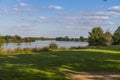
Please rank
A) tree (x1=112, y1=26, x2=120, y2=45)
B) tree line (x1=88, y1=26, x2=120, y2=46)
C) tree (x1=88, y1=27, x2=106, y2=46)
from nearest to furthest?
tree (x1=88, y1=27, x2=106, y2=46) → tree line (x1=88, y1=26, x2=120, y2=46) → tree (x1=112, y1=26, x2=120, y2=45)

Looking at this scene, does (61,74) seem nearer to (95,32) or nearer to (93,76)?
(93,76)

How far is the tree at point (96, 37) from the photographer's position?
74206mm

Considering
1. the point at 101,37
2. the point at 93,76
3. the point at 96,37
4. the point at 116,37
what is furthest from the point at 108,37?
the point at 93,76

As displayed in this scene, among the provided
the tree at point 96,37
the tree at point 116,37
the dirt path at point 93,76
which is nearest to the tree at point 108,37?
the tree at point 116,37

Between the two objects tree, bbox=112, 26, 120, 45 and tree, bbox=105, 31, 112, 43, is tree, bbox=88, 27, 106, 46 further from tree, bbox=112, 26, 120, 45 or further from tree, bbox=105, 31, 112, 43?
tree, bbox=112, 26, 120, 45

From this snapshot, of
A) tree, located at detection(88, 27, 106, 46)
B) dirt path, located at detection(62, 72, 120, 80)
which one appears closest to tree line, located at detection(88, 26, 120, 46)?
tree, located at detection(88, 27, 106, 46)

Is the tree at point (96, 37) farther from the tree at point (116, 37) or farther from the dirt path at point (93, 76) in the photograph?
the dirt path at point (93, 76)

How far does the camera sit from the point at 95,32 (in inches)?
3031

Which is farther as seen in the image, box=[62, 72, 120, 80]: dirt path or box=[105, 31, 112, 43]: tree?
box=[105, 31, 112, 43]: tree

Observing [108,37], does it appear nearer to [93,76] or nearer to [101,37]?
[101,37]

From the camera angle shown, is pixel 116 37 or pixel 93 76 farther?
pixel 116 37

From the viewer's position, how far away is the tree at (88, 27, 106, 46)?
74.2 metres

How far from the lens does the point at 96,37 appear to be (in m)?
75.2

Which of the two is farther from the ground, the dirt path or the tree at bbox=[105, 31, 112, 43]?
the tree at bbox=[105, 31, 112, 43]
